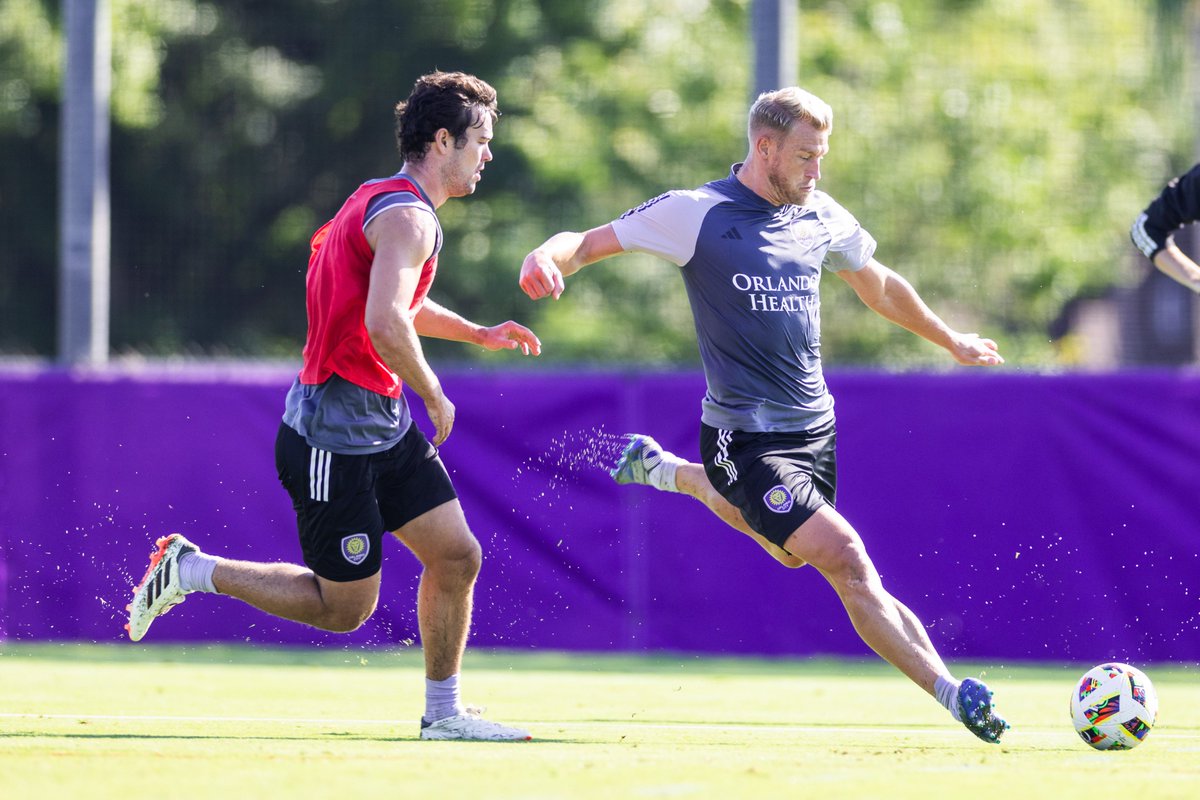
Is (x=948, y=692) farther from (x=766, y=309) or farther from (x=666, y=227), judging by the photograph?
(x=666, y=227)

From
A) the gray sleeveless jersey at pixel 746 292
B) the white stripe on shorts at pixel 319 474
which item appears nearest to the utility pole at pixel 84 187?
the white stripe on shorts at pixel 319 474

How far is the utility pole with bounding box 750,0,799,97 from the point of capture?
37.6 feet

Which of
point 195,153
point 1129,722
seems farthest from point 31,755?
point 195,153

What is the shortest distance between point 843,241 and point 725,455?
3.33 ft

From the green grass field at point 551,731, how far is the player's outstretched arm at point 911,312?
1.58 m

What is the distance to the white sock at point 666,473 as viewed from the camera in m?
7.57

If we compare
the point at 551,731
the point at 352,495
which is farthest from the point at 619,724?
the point at 352,495

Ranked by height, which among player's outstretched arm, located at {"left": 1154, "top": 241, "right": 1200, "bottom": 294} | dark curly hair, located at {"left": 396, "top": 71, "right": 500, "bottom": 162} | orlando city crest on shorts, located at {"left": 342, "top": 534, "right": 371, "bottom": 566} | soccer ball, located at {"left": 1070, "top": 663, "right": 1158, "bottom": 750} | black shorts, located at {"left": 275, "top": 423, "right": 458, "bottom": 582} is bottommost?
soccer ball, located at {"left": 1070, "top": 663, "right": 1158, "bottom": 750}

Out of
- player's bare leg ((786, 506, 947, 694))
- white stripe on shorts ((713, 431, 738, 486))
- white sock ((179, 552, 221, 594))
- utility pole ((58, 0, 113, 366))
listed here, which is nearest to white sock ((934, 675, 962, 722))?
player's bare leg ((786, 506, 947, 694))

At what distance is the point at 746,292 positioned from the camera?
6621 millimetres

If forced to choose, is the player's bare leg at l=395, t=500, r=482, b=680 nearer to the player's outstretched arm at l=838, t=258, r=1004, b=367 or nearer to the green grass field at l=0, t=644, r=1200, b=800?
the green grass field at l=0, t=644, r=1200, b=800

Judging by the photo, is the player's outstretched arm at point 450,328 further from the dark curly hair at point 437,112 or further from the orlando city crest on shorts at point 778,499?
the orlando city crest on shorts at point 778,499

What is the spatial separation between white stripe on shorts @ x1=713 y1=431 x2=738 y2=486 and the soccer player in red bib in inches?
32.5

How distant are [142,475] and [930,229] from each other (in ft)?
33.2
